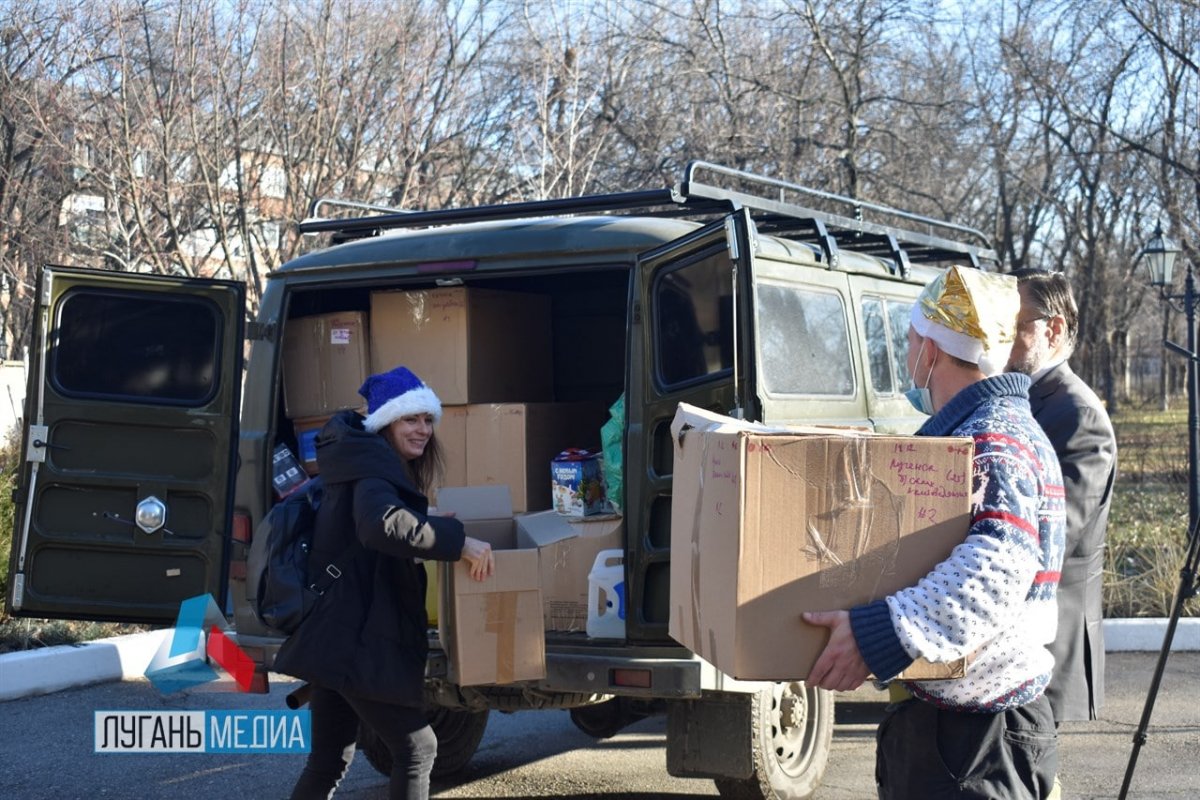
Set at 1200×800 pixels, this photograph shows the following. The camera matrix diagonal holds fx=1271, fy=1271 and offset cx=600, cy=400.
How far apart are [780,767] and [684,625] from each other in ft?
8.04

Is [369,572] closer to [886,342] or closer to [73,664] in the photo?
[886,342]

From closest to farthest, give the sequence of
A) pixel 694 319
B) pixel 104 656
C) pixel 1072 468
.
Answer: pixel 1072 468 < pixel 694 319 < pixel 104 656

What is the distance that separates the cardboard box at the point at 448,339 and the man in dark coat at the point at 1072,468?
3.07 m

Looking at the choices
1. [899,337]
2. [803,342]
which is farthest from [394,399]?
[899,337]

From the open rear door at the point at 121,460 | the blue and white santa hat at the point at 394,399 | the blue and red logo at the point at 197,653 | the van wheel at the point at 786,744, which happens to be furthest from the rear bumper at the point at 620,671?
the open rear door at the point at 121,460

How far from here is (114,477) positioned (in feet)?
18.5

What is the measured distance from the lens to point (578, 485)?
212 inches

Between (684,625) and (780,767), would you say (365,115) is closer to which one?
(780,767)

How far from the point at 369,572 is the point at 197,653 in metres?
3.32

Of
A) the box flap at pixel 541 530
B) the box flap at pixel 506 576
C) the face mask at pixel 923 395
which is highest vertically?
the face mask at pixel 923 395

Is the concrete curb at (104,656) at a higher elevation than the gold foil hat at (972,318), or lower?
lower

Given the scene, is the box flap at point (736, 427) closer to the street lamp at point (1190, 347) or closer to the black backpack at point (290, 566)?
the black backpack at point (290, 566)

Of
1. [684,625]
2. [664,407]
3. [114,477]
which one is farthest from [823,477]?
[114,477]

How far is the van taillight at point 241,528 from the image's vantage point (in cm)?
570
